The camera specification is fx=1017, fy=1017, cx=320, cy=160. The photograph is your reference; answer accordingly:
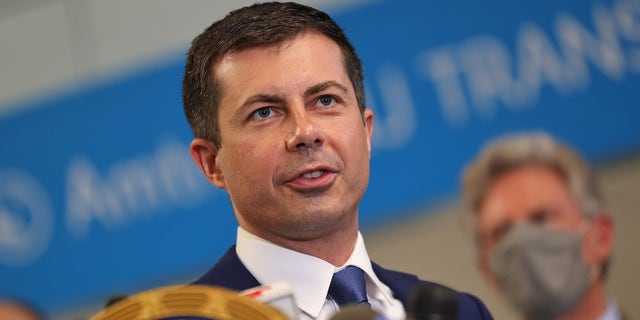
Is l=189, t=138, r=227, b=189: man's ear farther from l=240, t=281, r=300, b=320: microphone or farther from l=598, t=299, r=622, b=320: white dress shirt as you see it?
l=598, t=299, r=622, b=320: white dress shirt

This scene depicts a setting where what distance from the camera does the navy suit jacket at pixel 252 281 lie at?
1496mm

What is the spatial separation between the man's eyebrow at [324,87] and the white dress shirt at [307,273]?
8.9 inches

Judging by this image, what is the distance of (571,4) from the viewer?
3176 millimetres

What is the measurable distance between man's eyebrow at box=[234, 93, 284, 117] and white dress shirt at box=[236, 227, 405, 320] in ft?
0.62

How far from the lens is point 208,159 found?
159 cm

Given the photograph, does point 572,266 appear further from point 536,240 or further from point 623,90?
point 623,90

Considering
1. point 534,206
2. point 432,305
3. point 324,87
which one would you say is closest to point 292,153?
point 324,87

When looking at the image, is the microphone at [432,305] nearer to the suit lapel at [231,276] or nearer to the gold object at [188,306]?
the gold object at [188,306]

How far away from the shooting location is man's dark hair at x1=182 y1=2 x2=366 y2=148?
1.50 metres

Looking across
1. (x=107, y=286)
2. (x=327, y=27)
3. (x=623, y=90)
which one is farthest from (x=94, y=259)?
(x=327, y=27)

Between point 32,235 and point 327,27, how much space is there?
2.44m

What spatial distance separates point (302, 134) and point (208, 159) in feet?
0.83

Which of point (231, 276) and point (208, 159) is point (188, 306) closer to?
point (231, 276)

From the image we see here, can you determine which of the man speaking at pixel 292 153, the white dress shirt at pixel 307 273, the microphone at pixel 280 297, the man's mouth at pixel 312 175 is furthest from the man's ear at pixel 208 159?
the microphone at pixel 280 297
